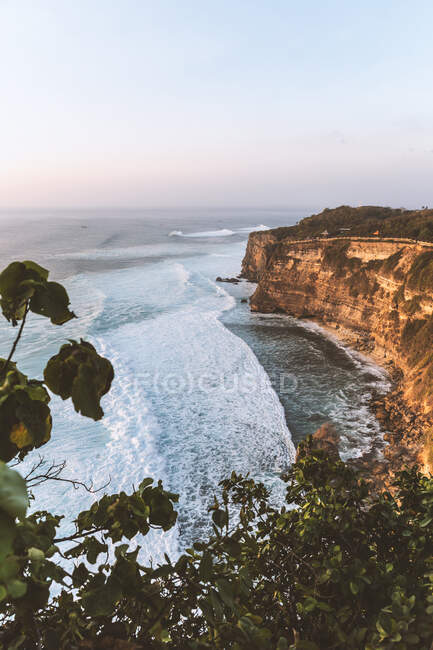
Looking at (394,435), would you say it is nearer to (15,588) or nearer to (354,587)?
(354,587)

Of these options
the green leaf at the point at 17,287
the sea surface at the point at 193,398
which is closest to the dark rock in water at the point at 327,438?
the sea surface at the point at 193,398

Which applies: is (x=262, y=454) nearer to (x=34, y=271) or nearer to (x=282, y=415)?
(x=282, y=415)

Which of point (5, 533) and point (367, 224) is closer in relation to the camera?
point (5, 533)

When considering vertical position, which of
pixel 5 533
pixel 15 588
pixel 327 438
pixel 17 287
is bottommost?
pixel 327 438

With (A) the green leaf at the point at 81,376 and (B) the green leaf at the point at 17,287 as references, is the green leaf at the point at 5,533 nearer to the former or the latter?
(A) the green leaf at the point at 81,376

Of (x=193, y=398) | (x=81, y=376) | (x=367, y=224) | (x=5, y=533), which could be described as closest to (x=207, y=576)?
(x=81, y=376)

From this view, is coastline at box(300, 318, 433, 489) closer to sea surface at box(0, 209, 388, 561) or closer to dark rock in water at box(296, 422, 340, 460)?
sea surface at box(0, 209, 388, 561)
